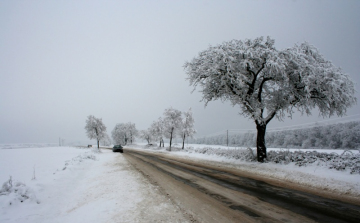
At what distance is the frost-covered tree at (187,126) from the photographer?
4846 centimetres

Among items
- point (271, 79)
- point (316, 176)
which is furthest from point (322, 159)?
point (271, 79)

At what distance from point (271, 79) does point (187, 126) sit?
1471 inches

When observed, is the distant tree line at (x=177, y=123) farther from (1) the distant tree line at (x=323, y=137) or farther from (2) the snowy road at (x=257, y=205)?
(2) the snowy road at (x=257, y=205)

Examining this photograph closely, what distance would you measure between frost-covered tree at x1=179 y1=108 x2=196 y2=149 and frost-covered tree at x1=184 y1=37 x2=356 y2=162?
34.9 m

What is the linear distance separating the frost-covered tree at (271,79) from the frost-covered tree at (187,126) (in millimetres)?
34942

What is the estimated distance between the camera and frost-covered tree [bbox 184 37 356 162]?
11250 mm

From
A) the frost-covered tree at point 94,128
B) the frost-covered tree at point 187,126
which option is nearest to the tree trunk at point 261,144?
the frost-covered tree at point 187,126

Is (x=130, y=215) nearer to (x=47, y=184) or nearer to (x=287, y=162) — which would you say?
(x=47, y=184)

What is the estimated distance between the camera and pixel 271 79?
1280 cm

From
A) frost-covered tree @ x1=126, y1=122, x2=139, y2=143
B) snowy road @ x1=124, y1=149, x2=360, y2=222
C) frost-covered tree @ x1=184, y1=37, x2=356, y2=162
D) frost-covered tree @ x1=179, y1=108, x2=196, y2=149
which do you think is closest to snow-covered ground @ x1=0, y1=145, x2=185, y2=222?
snowy road @ x1=124, y1=149, x2=360, y2=222

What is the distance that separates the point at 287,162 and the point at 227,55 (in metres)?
8.41

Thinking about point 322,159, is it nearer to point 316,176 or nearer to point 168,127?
point 316,176

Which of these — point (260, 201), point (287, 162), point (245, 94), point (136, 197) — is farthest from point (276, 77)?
point (136, 197)

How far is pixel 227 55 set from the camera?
1222 cm
